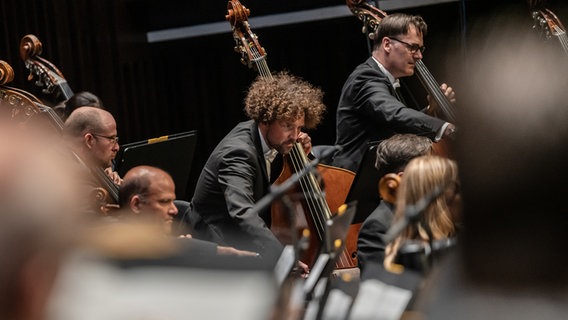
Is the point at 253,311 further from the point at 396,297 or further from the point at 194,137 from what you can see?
the point at 194,137

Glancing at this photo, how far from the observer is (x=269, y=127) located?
11.9 feet

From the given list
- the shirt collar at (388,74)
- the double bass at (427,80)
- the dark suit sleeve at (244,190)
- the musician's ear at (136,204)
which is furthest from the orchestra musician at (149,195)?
the shirt collar at (388,74)

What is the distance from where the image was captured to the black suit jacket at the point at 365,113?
388 centimetres

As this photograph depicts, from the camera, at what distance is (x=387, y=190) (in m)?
2.31

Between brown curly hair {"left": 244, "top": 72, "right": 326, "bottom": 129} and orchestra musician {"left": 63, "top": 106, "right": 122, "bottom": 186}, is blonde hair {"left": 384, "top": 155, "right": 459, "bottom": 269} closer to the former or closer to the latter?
brown curly hair {"left": 244, "top": 72, "right": 326, "bottom": 129}

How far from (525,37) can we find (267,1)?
471 centimetres

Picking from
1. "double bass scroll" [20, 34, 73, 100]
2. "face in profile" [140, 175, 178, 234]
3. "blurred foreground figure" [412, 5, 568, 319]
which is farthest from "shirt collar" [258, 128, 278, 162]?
"blurred foreground figure" [412, 5, 568, 319]

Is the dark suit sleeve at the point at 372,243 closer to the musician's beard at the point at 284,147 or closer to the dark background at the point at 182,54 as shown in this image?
the musician's beard at the point at 284,147

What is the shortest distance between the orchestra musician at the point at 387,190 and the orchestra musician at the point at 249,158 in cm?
48

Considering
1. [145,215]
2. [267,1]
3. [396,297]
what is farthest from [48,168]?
[267,1]

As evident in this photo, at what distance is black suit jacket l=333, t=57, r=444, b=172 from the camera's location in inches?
153

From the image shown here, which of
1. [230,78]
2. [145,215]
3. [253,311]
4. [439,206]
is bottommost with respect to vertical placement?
[230,78]

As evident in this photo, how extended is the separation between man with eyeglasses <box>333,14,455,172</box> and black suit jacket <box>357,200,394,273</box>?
983 mm

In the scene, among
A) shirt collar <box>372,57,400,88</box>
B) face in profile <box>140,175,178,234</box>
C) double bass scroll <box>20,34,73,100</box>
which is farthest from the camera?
double bass scroll <box>20,34,73,100</box>
